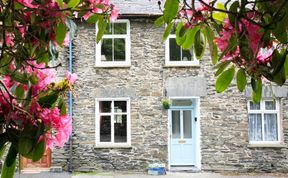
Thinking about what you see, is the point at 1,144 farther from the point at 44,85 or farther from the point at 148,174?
the point at 148,174

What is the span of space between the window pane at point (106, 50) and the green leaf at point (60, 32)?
11354mm

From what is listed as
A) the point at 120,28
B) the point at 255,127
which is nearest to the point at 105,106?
the point at 120,28

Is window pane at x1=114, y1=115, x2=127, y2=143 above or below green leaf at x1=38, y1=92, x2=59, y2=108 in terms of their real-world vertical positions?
below

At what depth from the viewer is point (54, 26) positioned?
1.22 metres

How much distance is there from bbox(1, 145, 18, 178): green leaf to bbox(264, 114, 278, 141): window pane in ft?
39.7

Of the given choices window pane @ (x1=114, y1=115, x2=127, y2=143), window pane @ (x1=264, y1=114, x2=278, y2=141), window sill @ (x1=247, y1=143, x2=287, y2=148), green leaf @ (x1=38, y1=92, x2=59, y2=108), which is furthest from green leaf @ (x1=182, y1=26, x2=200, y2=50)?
window pane @ (x1=264, y1=114, x2=278, y2=141)

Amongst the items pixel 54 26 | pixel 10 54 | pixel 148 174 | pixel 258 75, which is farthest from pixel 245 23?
pixel 148 174

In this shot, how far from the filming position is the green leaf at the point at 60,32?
1.22 m

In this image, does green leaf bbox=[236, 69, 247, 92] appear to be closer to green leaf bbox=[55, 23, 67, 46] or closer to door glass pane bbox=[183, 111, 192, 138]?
green leaf bbox=[55, 23, 67, 46]

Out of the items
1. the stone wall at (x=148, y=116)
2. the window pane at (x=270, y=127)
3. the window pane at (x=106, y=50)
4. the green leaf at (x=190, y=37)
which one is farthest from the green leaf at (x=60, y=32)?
the window pane at (x=270, y=127)

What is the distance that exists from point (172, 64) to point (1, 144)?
11486 millimetres

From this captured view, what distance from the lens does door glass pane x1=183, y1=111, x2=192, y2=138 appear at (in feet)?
42.1

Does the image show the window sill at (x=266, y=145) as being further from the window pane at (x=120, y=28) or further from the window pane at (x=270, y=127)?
the window pane at (x=120, y=28)

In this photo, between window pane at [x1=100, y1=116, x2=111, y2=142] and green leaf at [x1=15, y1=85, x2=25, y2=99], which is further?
window pane at [x1=100, y1=116, x2=111, y2=142]
